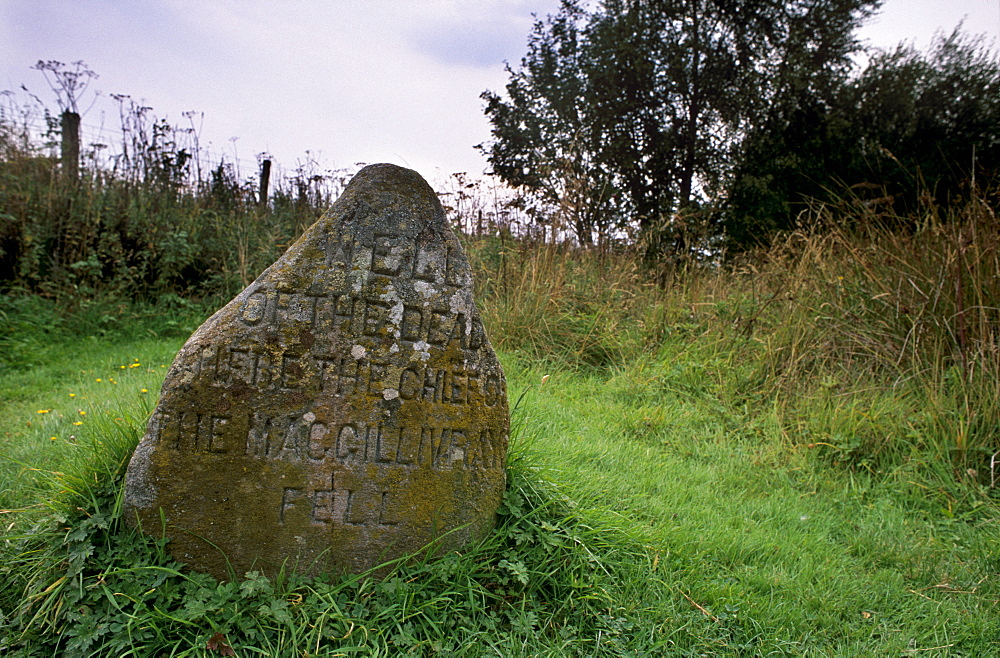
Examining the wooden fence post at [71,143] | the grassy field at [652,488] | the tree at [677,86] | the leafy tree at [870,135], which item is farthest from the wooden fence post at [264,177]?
the leafy tree at [870,135]

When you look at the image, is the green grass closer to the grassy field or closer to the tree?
the grassy field

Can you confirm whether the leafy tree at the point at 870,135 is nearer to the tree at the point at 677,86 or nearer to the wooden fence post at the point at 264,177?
the tree at the point at 677,86

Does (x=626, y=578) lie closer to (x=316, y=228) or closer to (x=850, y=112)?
(x=316, y=228)

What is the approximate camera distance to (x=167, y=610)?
2.08 meters

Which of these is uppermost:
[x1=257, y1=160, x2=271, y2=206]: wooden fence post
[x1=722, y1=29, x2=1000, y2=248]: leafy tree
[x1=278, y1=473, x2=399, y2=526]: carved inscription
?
[x1=722, y1=29, x2=1000, y2=248]: leafy tree

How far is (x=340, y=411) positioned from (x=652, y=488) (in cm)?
181

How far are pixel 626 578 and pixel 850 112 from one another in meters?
12.2

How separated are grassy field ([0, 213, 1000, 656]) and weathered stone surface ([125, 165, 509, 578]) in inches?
6.2

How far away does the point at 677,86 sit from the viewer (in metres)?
13.3

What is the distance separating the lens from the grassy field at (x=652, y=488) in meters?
2.13

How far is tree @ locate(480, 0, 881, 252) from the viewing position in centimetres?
1298

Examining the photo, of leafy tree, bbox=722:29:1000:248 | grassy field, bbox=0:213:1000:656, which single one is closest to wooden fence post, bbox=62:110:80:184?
grassy field, bbox=0:213:1000:656

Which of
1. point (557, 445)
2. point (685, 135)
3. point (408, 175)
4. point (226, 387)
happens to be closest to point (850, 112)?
point (685, 135)

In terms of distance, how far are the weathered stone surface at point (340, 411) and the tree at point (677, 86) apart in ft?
35.2
